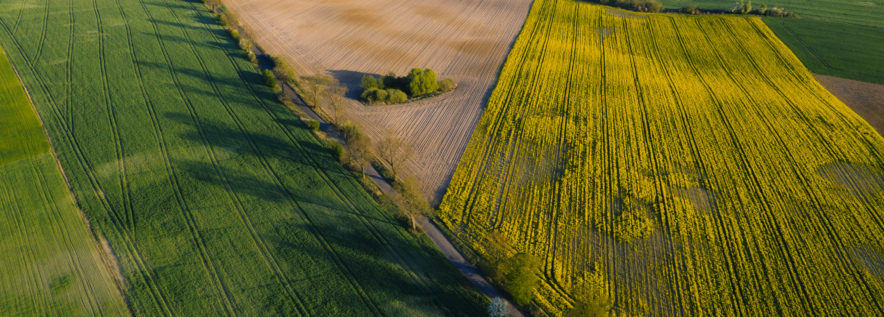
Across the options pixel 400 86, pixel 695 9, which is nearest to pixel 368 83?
pixel 400 86

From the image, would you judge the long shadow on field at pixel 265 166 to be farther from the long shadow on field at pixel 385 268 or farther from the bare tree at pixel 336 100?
the bare tree at pixel 336 100

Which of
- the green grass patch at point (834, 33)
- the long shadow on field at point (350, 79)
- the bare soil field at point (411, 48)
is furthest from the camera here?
the green grass patch at point (834, 33)

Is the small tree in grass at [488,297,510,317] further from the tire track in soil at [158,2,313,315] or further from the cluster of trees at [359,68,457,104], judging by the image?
the cluster of trees at [359,68,457,104]

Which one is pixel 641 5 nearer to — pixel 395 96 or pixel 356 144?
pixel 395 96

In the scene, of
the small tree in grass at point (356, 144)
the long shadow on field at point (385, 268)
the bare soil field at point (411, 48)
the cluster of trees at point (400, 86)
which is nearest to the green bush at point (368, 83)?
the cluster of trees at point (400, 86)

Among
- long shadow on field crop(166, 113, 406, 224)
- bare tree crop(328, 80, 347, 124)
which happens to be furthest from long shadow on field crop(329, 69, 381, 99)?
long shadow on field crop(166, 113, 406, 224)

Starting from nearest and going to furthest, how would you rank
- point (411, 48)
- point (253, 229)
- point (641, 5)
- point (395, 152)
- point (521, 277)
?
point (521, 277), point (253, 229), point (395, 152), point (411, 48), point (641, 5)

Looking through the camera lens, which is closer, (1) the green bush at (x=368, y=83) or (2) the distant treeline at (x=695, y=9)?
(1) the green bush at (x=368, y=83)
